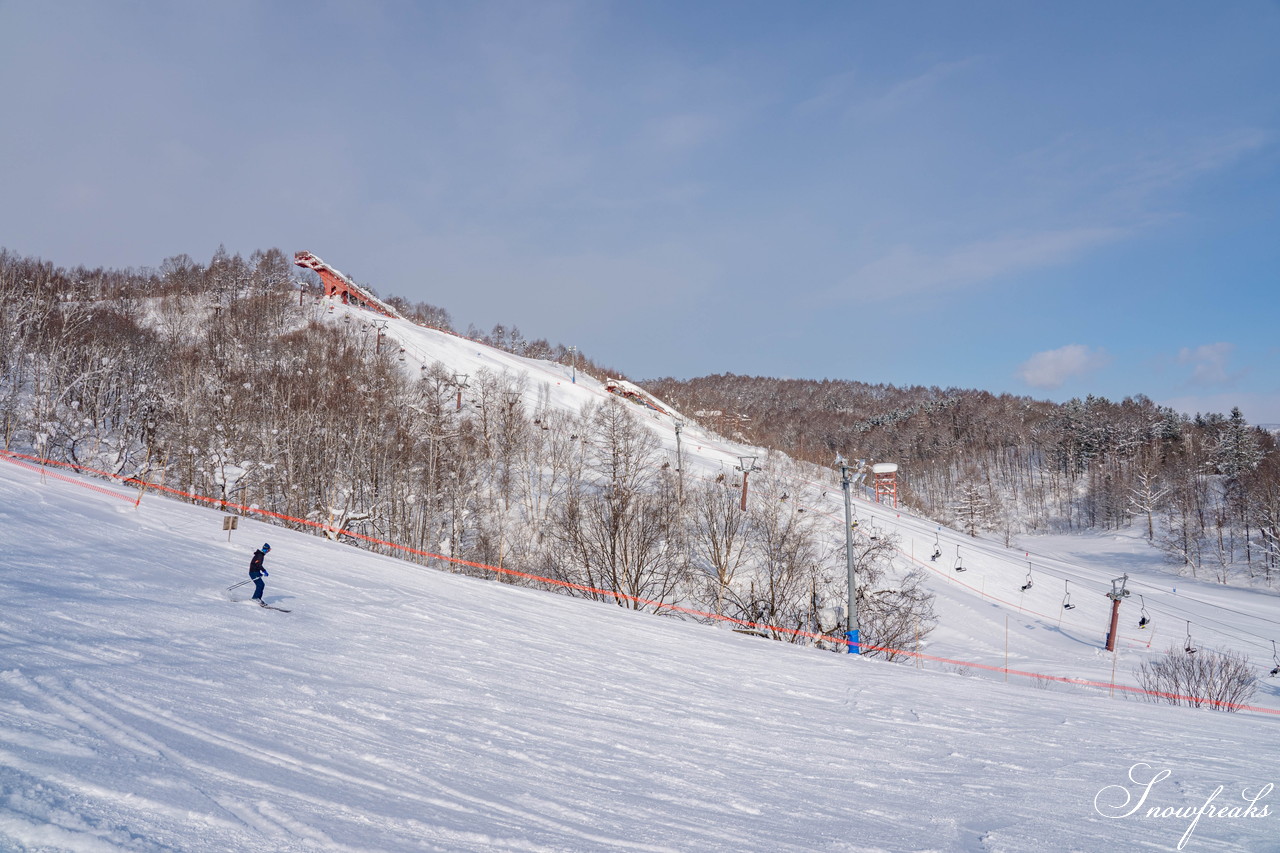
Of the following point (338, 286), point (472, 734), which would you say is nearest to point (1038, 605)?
point (472, 734)

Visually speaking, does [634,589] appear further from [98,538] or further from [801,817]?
[801,817]

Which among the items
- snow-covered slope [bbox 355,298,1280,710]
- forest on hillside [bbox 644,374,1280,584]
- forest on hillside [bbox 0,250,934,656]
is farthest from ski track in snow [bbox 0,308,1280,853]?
forest on hillside [bbox 644,374,1280,584]

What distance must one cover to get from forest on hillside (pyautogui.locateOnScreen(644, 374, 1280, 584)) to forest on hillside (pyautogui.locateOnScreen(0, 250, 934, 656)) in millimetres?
46304

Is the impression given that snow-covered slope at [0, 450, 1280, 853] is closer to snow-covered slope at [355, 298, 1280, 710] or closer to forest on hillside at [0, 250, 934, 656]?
forest on hillside at [0, 250, 934, 656]

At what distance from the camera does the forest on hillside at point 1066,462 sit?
7706 cm

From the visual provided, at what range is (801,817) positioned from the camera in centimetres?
510

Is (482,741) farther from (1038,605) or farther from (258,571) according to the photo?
(1038,605)

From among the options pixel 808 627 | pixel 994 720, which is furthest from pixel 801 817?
pixel 808 627

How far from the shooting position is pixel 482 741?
6.06 metres

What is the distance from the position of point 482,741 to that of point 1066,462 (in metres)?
137

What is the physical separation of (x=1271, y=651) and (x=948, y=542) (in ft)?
61.4

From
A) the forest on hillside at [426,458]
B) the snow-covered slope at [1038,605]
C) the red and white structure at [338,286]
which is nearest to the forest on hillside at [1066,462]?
the forest on hillside at [426,458]

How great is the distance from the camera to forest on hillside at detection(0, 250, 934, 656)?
1293 inches

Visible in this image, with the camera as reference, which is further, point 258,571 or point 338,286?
point 338,286
